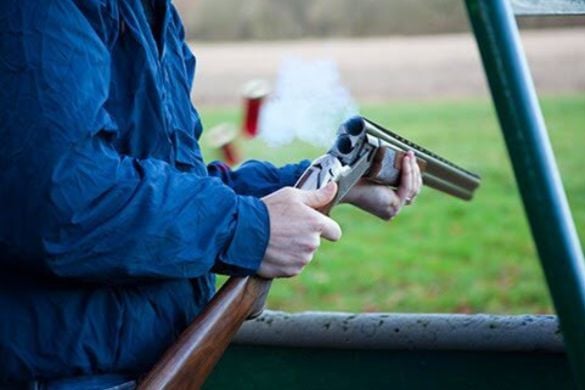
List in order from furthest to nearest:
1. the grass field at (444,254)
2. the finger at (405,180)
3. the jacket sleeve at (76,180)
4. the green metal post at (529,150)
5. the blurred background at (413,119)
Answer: the blurred background at (413,119), the grass field at (444,254), the finger at (405,180), the jacket sleeve at (76,180), the green metal post at (529,150)

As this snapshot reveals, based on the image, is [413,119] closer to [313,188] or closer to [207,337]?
[313,188]

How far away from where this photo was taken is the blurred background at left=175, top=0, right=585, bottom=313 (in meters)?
7.29

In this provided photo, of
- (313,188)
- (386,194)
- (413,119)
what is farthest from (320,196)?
(413,119)

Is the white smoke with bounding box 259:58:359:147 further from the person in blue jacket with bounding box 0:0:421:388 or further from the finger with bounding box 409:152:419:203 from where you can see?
the person in blue jacket with bounding box 0:0:421:388

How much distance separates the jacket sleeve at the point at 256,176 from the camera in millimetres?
2479

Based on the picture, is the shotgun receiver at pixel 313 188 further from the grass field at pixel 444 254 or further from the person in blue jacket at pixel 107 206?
the grass field at pixel 444 254

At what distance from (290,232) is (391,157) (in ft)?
1.84

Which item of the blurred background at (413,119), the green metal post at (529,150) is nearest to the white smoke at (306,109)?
the blurred background at (413,119)

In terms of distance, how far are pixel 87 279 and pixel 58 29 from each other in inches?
14.2

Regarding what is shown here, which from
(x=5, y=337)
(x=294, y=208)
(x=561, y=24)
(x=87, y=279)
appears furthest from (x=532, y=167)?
(x=561, y=24)

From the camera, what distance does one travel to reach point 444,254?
25.8 feet

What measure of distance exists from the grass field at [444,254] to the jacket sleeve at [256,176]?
441cm

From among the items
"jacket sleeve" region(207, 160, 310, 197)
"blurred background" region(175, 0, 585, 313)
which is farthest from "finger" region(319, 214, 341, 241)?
"blurred background" region(175, 0, 585, 313)

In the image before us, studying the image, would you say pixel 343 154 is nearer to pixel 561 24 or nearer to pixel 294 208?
pixel 294 208
